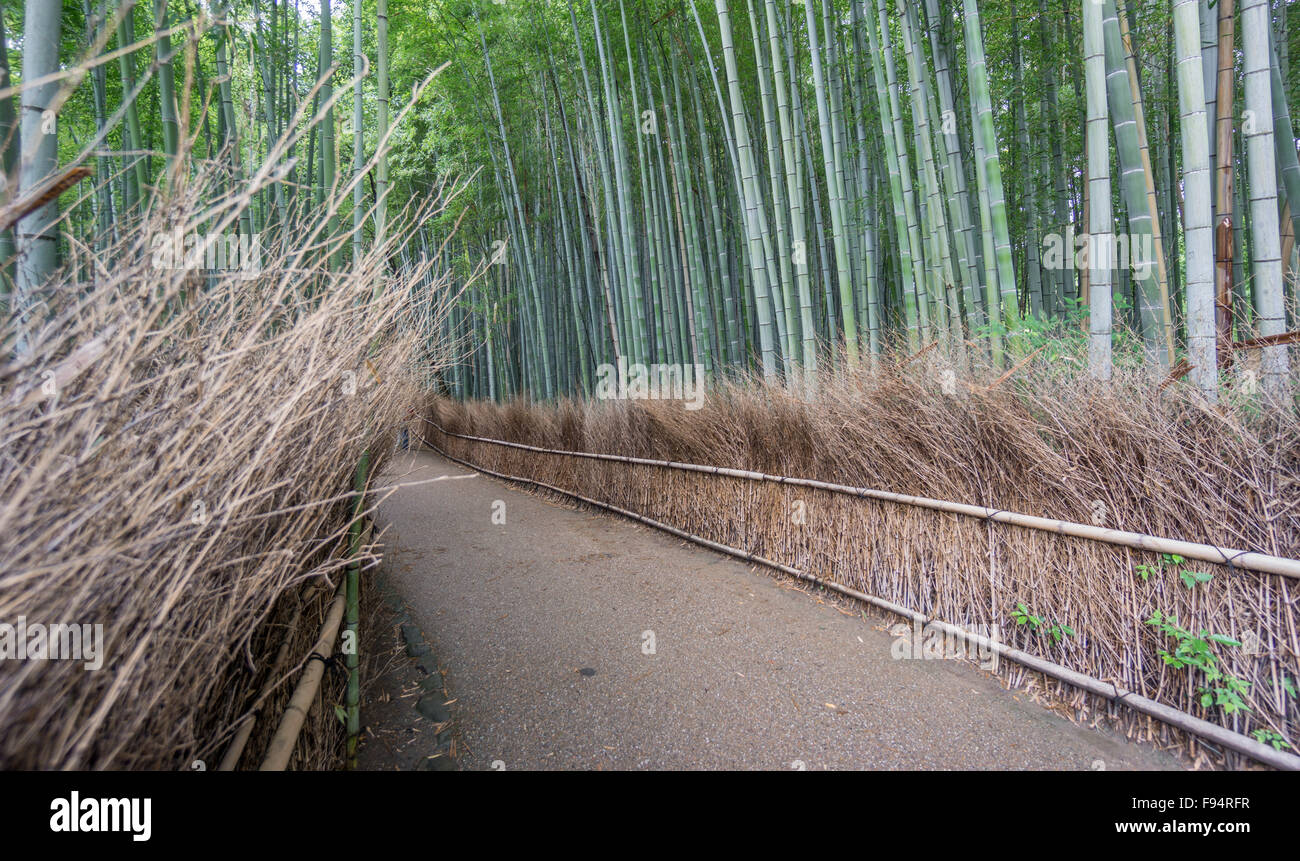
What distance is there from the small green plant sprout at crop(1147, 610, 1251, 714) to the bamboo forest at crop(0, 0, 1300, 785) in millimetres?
10

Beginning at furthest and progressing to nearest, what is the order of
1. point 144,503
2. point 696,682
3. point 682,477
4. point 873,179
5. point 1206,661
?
point 873,179
point 682,477
point 696,682
point 1206,661
point 144,503

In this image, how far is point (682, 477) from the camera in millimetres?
4484

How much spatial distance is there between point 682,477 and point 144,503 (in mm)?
3737

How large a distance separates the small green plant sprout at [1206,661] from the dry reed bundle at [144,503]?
2.25 meters

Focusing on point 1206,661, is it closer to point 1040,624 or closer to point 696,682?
point 1040,624

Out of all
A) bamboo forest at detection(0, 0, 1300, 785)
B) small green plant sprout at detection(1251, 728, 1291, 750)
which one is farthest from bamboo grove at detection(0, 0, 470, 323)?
small green plant sprout at detection(1251, 728, 1291, 750)

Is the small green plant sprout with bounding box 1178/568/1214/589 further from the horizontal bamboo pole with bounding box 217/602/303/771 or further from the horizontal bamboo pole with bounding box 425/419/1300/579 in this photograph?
the horizontal bamboo pole with bounding box 217/602/303/771

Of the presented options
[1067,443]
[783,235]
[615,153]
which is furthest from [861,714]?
[615,153]

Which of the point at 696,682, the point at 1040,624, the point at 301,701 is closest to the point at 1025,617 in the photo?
the point at 1040,624

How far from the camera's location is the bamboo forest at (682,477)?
35.5 inches

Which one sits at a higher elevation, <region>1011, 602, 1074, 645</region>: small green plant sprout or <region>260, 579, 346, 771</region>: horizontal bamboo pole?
<region>260, 579, 346, 771</region>: horizontal bamboo pole

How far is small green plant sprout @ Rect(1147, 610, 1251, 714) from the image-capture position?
5.38ft
